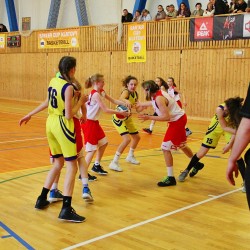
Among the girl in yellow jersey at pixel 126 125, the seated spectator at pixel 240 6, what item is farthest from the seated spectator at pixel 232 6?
the girl in yellow jersey at pixel 126 125

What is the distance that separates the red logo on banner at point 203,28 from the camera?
14.8 m

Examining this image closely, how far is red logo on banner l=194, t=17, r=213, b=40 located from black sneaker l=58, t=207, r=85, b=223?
463 inches

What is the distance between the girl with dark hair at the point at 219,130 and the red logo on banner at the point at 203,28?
921 centimetres

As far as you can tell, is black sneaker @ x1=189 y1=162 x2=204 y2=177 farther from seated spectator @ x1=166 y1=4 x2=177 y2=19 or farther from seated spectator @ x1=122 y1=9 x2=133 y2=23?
seated spectator @ x1=122 y1=9 x2=133 y2=23

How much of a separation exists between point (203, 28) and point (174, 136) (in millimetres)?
9848

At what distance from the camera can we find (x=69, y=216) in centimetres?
448

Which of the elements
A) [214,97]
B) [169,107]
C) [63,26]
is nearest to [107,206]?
[169,107]

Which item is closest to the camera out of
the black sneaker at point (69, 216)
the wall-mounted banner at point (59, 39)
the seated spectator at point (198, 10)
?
the black sneaker at point (69, 216)

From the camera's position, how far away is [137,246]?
3.85 meters

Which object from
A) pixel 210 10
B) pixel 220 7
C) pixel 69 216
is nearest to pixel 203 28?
pixel 210 10

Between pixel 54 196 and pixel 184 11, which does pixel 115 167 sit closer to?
pixel 54 196

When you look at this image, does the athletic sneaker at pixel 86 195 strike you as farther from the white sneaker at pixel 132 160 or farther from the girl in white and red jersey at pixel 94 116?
the white sneaker at pixel 132 160

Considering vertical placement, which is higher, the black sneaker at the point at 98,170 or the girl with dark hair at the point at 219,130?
the girl with dark hair at the point at 219,130

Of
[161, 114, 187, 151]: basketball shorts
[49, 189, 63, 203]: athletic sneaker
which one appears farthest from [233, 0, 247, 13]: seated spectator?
[49, 189, 63, 203]: athletic sneaker
